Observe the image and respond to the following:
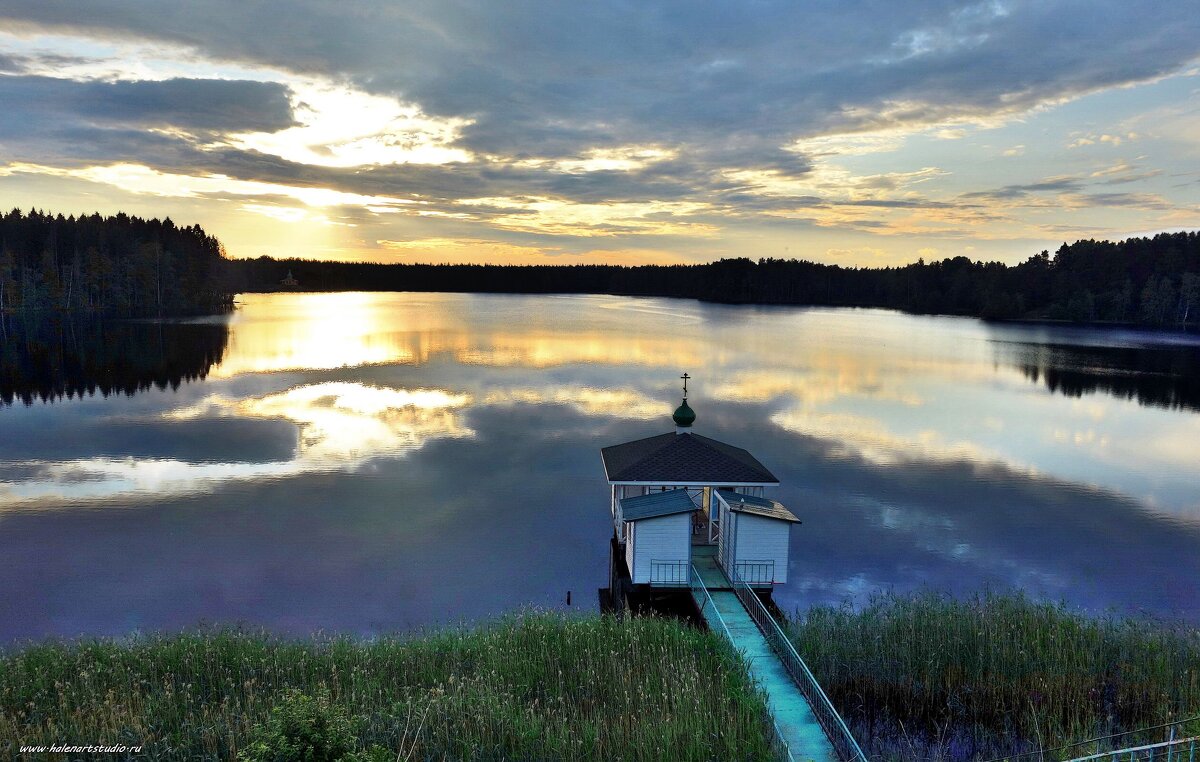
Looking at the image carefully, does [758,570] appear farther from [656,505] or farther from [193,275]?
[193,275]

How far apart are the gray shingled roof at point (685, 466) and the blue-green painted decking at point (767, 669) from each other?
8.72ft

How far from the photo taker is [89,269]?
122 meters

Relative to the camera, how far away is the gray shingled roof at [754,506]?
20.0m

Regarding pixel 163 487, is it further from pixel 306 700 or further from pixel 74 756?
pixel 306 700

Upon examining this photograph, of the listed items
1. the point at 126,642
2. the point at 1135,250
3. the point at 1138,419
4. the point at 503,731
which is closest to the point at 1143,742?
the point at 503,731

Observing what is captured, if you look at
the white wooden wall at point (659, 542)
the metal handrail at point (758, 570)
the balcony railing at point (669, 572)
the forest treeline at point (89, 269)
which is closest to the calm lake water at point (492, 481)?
the metal handrail at point (758, 570)

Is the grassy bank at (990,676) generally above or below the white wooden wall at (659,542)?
below

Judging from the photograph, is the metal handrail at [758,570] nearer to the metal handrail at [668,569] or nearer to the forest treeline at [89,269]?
the metal handrail at [668,569]

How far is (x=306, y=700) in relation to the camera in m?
9.76

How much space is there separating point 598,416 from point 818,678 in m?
34.8

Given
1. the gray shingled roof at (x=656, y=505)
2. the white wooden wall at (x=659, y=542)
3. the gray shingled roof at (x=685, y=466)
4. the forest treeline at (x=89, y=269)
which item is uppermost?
the forest treeline at (x=89, y=269)

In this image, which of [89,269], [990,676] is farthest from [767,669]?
[89,269]

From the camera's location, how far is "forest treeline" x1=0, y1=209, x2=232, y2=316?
119m

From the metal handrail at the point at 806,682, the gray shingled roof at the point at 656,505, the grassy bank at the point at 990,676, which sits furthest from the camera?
the gray shingled roof at the point at 656,505
